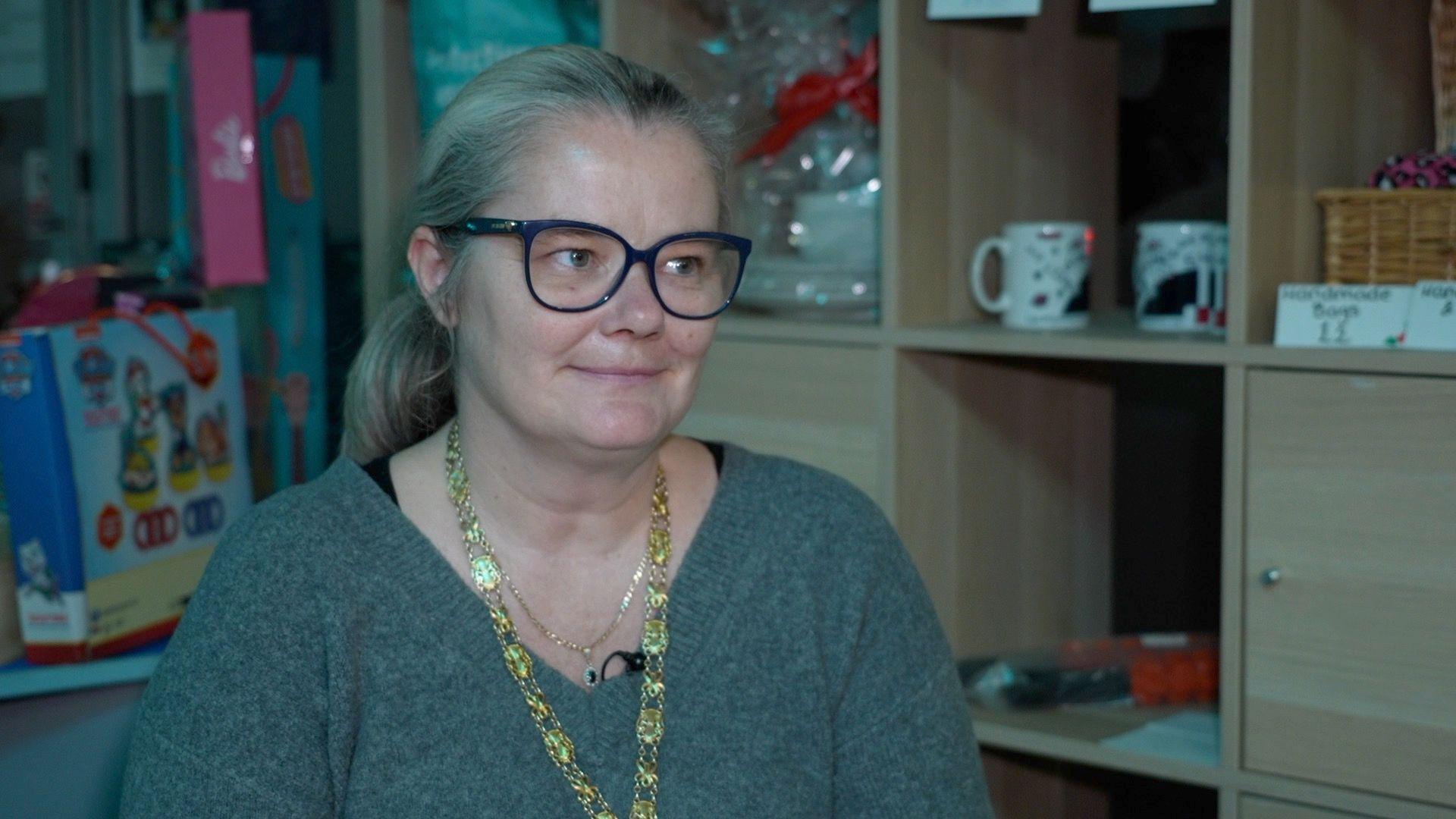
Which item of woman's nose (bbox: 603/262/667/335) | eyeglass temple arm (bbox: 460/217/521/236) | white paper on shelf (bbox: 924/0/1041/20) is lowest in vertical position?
woman's nose (bbox: 603/262/667/335)

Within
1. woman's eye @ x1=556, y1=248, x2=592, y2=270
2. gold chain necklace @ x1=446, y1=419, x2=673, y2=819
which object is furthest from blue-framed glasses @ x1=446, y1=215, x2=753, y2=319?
gold chain necklace @ x1=446, y1=419, x2=673, y2=819

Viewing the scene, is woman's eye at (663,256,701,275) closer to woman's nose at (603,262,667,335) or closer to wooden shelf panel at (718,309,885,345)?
woman's nose at (603,262,667,335)

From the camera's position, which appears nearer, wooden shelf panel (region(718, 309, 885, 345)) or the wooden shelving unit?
the wooden shelving unit

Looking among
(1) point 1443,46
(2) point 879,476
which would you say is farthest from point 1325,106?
(2) point 879,476

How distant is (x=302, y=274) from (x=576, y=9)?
0.53 m

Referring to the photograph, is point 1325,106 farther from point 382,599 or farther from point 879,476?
point 382,599

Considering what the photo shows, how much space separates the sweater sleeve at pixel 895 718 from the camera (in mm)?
1174

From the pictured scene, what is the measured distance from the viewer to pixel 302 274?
1.96 m

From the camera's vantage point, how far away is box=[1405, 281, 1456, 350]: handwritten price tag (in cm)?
117

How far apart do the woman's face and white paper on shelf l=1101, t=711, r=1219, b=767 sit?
0.61 meters

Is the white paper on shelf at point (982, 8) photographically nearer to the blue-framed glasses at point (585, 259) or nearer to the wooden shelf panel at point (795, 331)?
the wooden shelf panel at point (795, 331)

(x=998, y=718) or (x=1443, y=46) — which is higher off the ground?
(x=1443, y=46)

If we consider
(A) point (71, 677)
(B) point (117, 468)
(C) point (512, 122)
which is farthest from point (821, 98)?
(A) point (71, 677)

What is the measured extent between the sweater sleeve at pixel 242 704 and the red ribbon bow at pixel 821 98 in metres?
0.77
